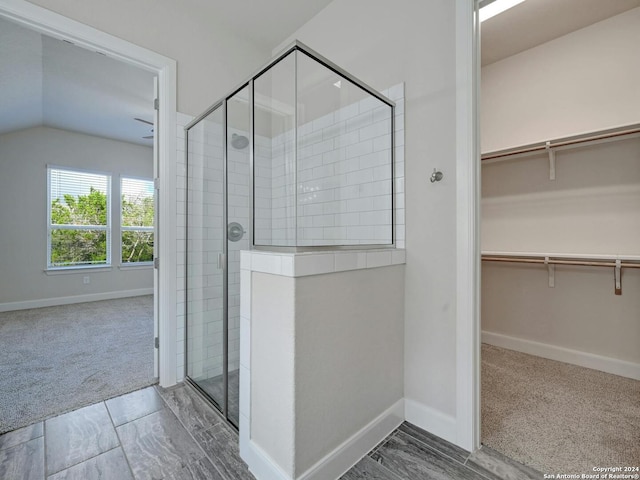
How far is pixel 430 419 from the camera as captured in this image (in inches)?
64.4

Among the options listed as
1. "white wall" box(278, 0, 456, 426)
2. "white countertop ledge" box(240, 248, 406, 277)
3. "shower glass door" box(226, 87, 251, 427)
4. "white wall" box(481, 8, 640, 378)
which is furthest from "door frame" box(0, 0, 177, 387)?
"white wall" box(481, 8, 640, 378)

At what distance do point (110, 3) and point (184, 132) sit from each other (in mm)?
846

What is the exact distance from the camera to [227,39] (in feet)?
8.20

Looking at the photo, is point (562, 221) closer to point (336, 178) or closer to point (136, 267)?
point (336, 178)

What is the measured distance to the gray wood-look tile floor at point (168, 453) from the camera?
1.35 meters

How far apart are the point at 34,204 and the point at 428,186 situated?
18.3 feet

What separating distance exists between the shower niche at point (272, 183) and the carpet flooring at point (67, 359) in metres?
0.63

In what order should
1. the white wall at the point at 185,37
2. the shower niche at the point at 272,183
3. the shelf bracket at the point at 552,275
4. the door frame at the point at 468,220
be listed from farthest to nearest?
1. the shelf bracket at the point at 552,275
2. the white wall at the point at 185,37
3. the shower niche at the point at 272,183
4. the door frame at the point at 468,220

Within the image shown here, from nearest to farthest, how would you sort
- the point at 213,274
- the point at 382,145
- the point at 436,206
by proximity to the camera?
the point at 436,206, the point at 382,145, the point at 213,274

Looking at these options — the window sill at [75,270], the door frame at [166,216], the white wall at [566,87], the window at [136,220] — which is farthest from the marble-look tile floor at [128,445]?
the window at [136,220]

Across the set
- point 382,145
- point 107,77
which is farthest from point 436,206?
point 107,77

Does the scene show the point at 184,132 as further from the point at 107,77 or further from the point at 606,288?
the point at 606,288

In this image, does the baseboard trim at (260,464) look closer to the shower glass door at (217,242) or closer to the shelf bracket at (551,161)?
the shower glass door at (217,242)

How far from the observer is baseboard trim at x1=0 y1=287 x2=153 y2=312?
13.9 ft
